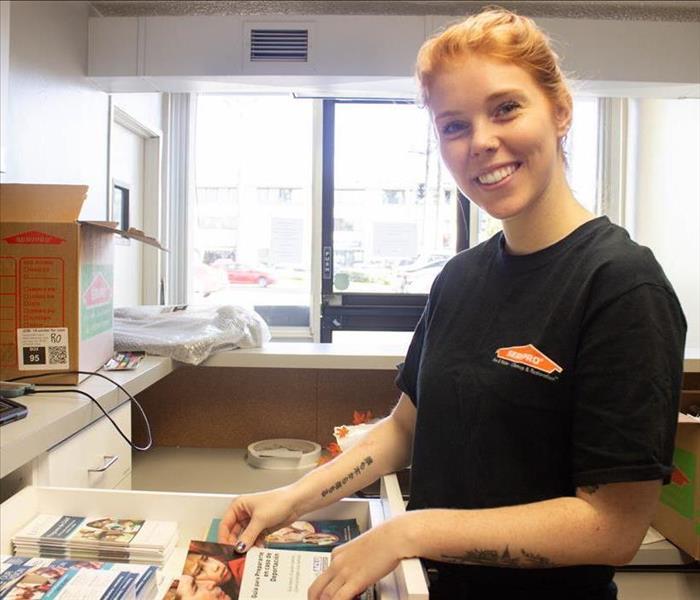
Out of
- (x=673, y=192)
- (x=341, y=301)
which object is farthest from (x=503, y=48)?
(x=341, y=301)

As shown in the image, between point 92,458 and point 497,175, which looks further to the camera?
point 92,458

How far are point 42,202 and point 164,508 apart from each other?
2.17 feet

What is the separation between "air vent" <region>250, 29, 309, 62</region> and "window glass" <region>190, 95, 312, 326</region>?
1.58 metres

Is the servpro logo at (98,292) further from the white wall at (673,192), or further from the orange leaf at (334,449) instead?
the white wall at (673,192)

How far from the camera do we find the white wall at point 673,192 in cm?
332

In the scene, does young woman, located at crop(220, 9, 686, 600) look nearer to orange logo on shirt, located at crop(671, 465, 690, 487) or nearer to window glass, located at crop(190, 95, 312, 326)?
orange logo on shirt, located at crop(671, 465, 690, 487)

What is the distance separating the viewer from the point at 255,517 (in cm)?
94

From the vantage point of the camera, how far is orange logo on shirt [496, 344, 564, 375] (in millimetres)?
722

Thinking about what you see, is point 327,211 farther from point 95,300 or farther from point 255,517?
point 255,517

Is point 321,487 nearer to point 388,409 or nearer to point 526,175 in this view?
point 526,175

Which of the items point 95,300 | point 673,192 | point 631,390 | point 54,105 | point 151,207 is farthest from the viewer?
point 151,207

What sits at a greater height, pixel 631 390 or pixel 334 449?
pixel 631 390

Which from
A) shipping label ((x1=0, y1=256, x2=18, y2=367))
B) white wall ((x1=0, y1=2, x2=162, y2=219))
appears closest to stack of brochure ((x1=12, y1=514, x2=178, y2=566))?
shipping label ((x1=0, y1=256, x2=18, y2=367))

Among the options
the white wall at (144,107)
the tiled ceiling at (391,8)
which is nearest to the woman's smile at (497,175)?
the tiled ceiling at (391,8)
